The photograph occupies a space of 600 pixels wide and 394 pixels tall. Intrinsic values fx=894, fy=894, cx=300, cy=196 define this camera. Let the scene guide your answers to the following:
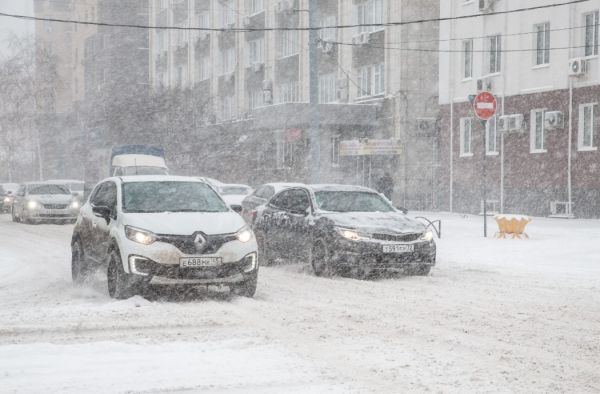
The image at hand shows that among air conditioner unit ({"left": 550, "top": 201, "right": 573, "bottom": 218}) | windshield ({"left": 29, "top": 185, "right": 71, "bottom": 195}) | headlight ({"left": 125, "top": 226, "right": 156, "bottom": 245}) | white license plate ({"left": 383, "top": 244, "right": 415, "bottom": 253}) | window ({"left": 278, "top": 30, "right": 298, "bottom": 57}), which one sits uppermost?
window ({"left": 278, "top": 30, "right": 298, "bottom": 57})

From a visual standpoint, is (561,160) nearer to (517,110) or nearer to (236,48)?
(517,110)

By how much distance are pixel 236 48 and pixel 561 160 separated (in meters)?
28.7

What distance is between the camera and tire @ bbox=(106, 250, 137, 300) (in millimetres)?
9945

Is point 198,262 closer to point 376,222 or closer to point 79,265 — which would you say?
point 79,265

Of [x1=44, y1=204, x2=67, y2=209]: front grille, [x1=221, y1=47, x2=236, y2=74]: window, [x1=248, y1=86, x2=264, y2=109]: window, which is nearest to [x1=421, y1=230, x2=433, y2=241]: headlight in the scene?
[x1=44, y1=204, x2=67, y2=209]: front grille

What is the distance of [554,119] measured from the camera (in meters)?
29.2

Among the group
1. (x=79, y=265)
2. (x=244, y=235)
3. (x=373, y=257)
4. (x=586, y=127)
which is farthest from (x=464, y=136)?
(x=244, y=235)

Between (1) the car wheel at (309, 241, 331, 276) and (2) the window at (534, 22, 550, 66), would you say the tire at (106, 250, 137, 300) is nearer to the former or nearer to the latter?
(1) the car wheel at (309, 241, 331, 276)

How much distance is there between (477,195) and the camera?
33250 millimetres

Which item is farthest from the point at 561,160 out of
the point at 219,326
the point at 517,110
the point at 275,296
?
the point at 219,326

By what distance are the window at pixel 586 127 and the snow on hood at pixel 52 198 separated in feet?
53.8

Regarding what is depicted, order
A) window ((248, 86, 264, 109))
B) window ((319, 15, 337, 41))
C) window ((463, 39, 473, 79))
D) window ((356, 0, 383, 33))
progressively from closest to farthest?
window ((463, 39, 473, 79)) → window ((356, 0, 383, 33)) → window ((319, 15, 337, 41)) → window ((248, 86, 264, 109))

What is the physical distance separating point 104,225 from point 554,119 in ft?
69.9

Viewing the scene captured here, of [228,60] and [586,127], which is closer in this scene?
[586,127]
